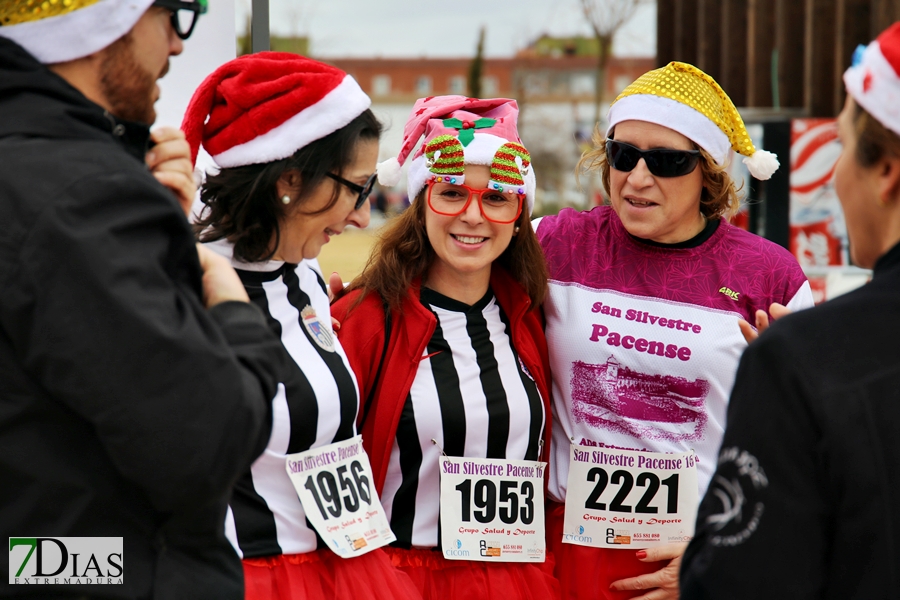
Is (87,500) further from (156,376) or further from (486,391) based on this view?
(486,391)

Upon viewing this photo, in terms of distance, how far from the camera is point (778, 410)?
1.45 metres

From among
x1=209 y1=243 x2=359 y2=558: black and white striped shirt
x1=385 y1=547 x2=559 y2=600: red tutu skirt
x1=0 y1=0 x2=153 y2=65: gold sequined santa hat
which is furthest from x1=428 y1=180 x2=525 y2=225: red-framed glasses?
x1=0 y1=0 x2=153 y2=65: gold sequined santa hat

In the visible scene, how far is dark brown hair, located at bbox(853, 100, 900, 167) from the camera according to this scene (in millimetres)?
1484

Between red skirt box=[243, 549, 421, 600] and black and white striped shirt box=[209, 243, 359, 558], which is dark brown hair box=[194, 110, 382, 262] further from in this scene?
red skirt box=[243, 549, 421, 600]

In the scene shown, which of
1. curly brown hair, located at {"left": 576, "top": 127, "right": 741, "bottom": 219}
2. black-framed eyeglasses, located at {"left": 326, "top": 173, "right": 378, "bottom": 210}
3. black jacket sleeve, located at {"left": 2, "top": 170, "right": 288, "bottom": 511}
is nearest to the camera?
black jacket sleeve, located at {"left": 2, "top": 170, "right": 288, "bottom": 511}

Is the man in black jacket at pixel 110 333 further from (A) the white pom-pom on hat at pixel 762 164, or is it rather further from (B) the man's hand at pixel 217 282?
(A) the white pom-pom on hat at pixel 762 164

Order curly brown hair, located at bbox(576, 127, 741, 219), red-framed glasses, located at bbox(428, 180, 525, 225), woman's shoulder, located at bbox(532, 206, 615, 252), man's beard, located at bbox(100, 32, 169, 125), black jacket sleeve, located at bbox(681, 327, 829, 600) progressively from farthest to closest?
woman's shoulder, located at bbox(532, 206, 615, 252), curly brown hair, located at bbox(576, 127, 741, 219), red-framed glasses, located at bbox(428, 180, 525, 225), man's beard, located at bbox(100, 32, 169, 125), black jacket sleeve, located at bbox(681, 327, 829, 600)

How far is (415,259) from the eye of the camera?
318cm

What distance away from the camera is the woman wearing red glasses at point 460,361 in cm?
287

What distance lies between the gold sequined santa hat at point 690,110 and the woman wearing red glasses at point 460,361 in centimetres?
43

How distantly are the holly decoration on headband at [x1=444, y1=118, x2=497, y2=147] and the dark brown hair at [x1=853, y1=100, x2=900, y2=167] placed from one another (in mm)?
1655

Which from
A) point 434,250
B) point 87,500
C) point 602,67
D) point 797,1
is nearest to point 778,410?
point 87,500

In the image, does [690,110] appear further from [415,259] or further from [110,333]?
[110,333]

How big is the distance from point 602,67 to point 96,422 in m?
13.4
